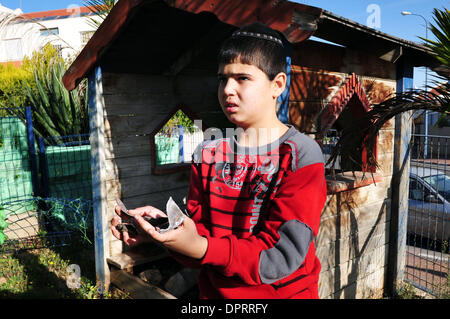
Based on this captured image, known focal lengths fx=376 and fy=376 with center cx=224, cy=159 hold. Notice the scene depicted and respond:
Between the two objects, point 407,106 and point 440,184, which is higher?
point 407,106

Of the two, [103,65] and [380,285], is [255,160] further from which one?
[380,285]

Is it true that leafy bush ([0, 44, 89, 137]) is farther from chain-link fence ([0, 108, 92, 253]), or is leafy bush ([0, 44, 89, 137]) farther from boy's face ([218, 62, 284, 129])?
boy's face ([218, 62, 284, 129])

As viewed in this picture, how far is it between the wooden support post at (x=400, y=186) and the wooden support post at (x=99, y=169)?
3618mm

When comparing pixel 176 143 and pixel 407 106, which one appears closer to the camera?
pixel 407 106

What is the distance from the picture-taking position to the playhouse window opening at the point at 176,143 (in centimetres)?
930

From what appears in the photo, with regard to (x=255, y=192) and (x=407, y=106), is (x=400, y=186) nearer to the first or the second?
(x=407, y=106)

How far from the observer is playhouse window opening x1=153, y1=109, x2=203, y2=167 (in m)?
9.30

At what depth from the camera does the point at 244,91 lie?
4.62ft

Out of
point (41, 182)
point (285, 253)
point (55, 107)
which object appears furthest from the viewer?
point (55, 107)

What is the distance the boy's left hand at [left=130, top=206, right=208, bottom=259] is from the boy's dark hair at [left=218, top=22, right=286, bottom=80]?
657mm

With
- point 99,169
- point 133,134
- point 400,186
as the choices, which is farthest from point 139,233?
point 400,186

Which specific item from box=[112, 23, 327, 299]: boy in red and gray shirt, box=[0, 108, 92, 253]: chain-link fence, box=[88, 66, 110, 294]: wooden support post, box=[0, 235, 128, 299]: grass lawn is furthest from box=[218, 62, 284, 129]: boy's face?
box=[0, 108, 92, 253]: chain-link fence

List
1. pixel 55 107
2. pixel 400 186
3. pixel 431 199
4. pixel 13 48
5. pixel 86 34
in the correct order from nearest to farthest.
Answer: pixel 400 186, pixel 431 199, pixel 55 107, pixel 86 34, pixel 13 48

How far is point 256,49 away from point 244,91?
0.53 ft
